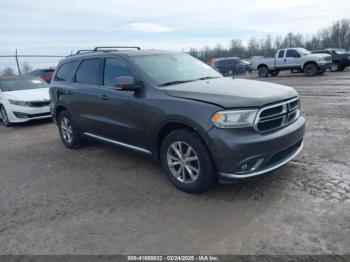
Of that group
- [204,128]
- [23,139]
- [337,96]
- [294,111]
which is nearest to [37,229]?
[204,128]

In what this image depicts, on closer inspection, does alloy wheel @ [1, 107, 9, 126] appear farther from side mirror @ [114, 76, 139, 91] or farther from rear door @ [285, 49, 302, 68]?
rear door @ [285, 49, 302, 68]

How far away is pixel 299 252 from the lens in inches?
111

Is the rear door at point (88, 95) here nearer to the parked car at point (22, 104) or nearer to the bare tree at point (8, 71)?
the parked car at point (22, 104)

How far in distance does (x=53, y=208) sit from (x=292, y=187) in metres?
2.96

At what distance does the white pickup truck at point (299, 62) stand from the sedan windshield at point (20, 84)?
16.3m

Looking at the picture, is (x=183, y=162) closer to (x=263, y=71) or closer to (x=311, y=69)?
(x=311, y=69)

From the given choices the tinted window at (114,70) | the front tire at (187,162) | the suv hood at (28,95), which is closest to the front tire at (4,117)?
the suv hood at (28,95)

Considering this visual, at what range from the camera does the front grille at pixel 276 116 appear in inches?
144

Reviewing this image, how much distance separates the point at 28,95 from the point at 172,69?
652 cm

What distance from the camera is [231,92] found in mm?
3863

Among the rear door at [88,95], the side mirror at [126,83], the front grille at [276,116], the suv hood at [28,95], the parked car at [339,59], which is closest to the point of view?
the front grille at [276,116]

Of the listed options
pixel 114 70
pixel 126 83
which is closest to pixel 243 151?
pixel 126 83

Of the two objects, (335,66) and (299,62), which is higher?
(299,62)

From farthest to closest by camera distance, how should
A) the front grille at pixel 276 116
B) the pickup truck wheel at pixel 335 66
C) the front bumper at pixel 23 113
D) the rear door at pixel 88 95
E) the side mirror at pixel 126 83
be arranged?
the pickup truck wheel at pixel 335 66
the front bumper at pixel 23 113
the rear door at pixel 88 95
the side mirror at pixel 126 83
the front grille at pixel 276 116
